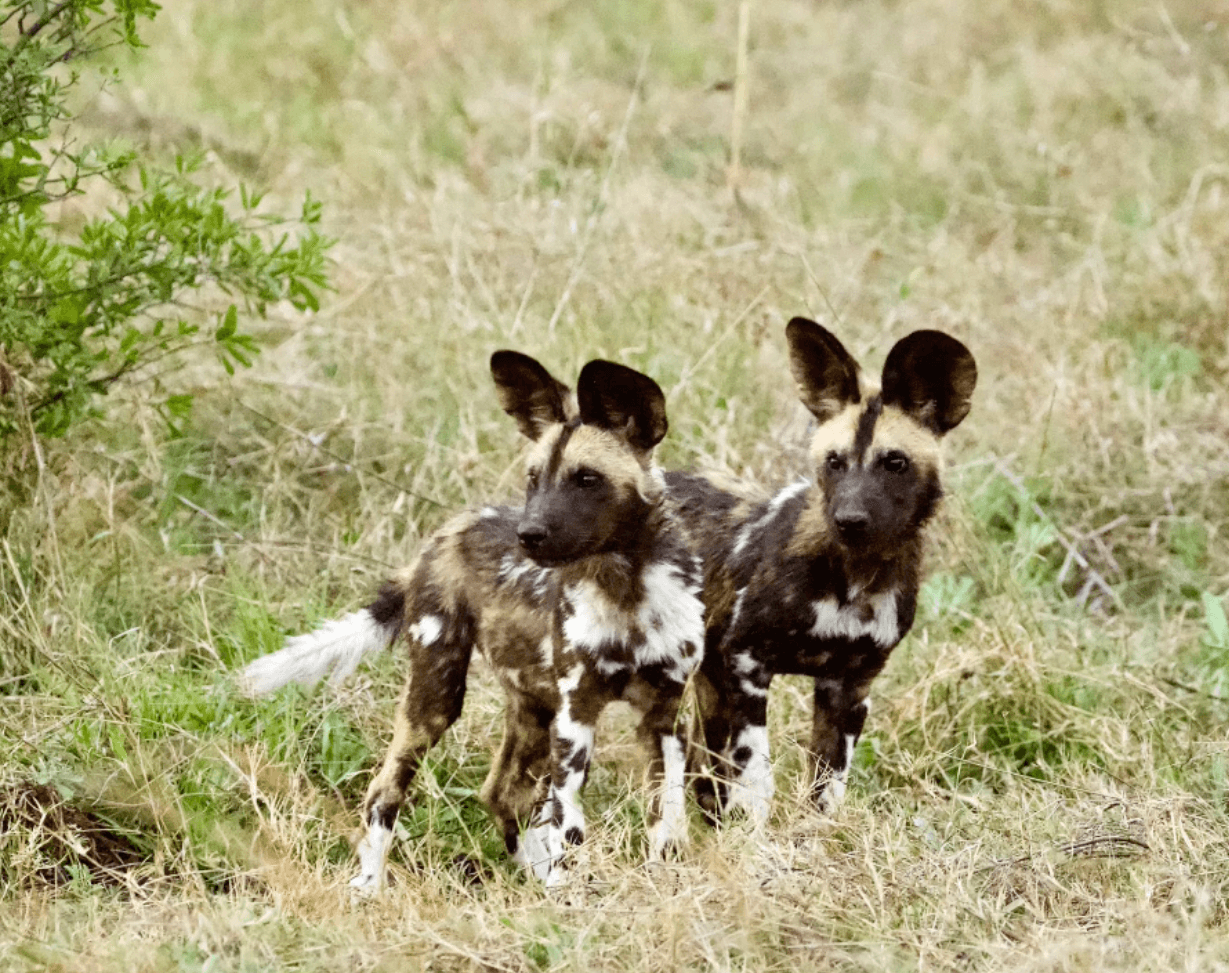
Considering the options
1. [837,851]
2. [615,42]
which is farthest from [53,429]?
[615,42]

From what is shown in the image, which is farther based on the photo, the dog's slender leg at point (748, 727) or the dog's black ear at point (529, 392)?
the dog's slender leg at point (748, 727)

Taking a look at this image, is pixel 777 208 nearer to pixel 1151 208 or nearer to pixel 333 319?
pixel 1151 208

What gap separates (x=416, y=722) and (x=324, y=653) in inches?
12.0

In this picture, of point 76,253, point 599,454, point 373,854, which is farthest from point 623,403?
point 76,253

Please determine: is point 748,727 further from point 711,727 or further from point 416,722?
point 416,722

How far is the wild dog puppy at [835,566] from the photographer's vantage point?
4027 millimetres

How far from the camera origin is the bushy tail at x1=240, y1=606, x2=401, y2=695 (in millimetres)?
4230

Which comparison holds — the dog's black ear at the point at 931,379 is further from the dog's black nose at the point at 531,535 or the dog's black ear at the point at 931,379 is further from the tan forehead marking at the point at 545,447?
the dog's black nose at the point at 531,535

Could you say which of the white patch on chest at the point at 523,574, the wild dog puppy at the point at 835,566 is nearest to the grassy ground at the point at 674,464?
the wild dog puppy at the point at 835,566

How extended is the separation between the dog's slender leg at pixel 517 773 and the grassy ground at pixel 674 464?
0.12 metres

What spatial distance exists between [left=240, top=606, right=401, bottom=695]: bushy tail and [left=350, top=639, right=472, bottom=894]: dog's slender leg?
18 centimetres

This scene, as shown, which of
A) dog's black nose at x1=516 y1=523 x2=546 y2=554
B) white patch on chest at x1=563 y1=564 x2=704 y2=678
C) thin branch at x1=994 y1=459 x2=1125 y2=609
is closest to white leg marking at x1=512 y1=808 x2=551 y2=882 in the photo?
white patch on chest at x1=563 y1=564 x2=704 y2=678

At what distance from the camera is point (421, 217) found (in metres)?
7.17

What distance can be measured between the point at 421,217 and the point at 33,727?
3465mm
